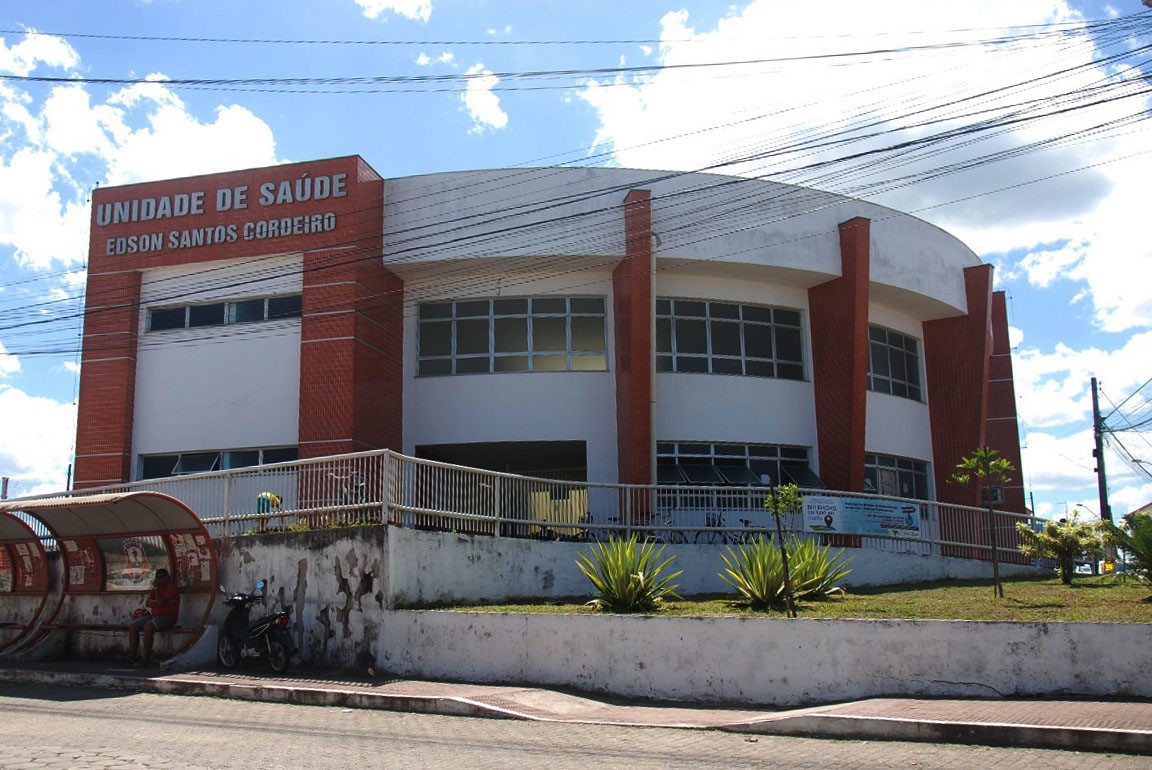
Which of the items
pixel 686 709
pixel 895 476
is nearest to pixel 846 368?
pixel 895 476

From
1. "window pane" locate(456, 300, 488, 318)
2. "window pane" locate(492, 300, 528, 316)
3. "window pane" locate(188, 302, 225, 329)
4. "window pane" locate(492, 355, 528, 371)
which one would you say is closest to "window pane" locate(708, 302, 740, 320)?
"window pane" locate(492, 300, 528, 316)

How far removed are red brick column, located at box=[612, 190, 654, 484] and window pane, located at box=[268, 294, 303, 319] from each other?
706 cm

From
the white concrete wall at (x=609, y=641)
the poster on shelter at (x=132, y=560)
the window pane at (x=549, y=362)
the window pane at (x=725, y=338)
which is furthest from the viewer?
the window pane at (x=725, y=338)

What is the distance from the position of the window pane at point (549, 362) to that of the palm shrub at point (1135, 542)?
38.7ft

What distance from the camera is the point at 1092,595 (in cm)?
1283

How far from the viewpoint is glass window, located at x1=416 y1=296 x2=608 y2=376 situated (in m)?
21.6

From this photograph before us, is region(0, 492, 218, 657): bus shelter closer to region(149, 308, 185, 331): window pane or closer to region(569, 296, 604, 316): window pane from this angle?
region(149, 308, 185, 331): window pane

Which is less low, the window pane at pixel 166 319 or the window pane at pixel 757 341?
the window pane at pixel 166 319

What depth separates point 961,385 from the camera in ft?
84.8

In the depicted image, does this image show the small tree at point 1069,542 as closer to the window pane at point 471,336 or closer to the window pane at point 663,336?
the window pane at point 663,336

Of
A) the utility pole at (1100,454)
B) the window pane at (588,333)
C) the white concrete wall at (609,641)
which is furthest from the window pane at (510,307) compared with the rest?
the utility pole at (1100,454)

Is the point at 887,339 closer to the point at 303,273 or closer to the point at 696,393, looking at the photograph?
the point at 696,393

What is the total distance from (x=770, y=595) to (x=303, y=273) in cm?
1302

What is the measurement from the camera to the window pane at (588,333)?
21688 millimetres
